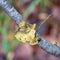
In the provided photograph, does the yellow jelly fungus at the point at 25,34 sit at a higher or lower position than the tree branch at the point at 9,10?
lower

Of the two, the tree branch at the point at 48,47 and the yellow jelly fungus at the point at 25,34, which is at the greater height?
the yellow jelly fungus at the point at 25,34

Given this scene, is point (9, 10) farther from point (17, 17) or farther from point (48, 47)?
point (48, 47)

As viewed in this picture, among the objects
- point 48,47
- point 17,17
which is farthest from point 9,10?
point 48,47

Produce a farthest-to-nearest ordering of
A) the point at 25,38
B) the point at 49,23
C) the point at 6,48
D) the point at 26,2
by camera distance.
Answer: the point at 26,2 → the point at 49,23 → the point at 6,48 → the point at 25,38

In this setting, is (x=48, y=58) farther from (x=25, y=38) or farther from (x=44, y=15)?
(x=25, y=38)

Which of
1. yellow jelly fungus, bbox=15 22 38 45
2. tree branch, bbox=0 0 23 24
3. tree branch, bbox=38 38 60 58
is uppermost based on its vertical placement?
tree branch, bbox=0 0 23 24

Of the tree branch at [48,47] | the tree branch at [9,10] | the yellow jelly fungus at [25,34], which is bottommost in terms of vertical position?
the tree branch at [48,47]

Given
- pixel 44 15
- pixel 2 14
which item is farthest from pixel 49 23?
pixel 2 14

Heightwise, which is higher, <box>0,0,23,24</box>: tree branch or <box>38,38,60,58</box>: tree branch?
<box>0,0,23,24</box>: tree branch

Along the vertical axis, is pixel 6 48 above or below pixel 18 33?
below

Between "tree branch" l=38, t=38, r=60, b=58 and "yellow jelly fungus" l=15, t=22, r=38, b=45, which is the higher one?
"yellow jelly fungus" l=15, t=22, r=38, b=45

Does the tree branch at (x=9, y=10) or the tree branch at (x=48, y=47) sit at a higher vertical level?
the tree branch at (x=9, y=10)
